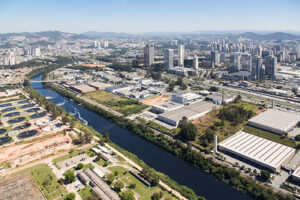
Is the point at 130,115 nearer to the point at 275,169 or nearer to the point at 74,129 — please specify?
the point at 74,129

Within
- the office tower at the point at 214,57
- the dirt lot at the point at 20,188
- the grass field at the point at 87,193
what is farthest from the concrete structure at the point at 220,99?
the office tower at the point at 214,57

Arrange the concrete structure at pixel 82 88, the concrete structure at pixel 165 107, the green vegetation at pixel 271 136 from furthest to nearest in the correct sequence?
1. the concrete structure at pixel 82 88
2. the concrete structure at pixel 165 107
3. the green vegetation at pixel 271 136

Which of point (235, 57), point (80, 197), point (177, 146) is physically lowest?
point (80, 197)

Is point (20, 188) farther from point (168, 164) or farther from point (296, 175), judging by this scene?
point (296, 175)

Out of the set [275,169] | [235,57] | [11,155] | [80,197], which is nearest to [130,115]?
[11,155]

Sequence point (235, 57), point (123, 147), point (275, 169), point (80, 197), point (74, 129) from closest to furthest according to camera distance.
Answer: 1. point (80, 197)
2. point (275, 169)
3. point (123, 147)
4. point (74, 129)
5. point (235, 57)

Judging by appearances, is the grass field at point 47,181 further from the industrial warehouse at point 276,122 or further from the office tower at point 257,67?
the office tower at point 257,67
